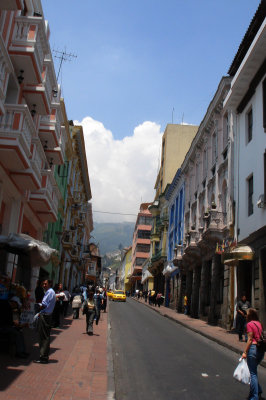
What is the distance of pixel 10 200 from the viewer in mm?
16266

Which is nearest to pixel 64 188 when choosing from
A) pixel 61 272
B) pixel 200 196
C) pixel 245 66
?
pixel 61 272

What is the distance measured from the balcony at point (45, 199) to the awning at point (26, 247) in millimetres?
6095

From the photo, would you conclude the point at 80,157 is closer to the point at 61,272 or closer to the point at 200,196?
the point at 61,272

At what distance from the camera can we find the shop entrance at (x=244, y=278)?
736 inches

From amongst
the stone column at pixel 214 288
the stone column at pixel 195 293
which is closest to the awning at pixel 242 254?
the stone column at pixel 214 288

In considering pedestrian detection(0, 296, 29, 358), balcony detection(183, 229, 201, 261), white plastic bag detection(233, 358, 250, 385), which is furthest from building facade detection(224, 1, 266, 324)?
pedestrian detection(0, 296, 29, 358)

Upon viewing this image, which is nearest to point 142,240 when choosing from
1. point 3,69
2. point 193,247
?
point 193,247

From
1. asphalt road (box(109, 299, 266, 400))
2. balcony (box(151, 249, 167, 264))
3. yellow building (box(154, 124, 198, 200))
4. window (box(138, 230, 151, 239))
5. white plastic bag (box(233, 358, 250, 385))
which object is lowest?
asphalt road (box(109, 299, 266, 400))

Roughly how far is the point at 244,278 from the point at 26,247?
11.2 m

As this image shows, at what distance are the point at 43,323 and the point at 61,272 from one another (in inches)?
1086

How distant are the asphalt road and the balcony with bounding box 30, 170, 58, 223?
6976 mm

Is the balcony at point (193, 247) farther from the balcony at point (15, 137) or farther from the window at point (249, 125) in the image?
the balcony at point (15, 137)

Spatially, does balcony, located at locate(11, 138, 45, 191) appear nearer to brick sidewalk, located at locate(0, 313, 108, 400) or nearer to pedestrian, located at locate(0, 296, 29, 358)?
brick sidewalk, located at locate(0, 313, 108, 400)

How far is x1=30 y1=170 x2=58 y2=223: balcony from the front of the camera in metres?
18.1
